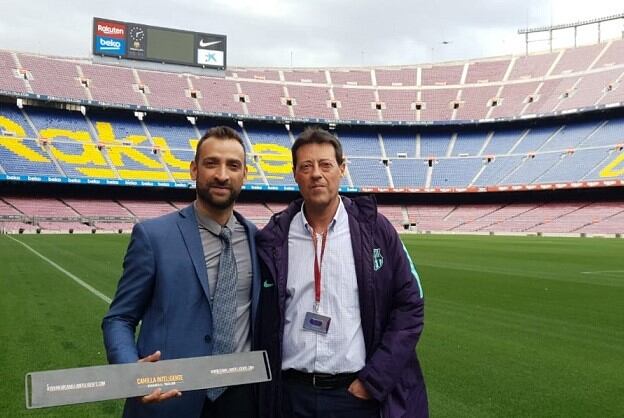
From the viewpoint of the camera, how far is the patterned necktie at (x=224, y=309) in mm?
2359

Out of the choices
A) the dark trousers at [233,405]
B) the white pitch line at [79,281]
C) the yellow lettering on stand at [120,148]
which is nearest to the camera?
the dark trousers at [233,405]

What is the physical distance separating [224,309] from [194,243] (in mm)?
315

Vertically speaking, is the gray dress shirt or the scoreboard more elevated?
the scoreboard

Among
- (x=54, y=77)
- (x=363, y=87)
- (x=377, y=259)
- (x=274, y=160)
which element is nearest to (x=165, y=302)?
(x=377, y=259)

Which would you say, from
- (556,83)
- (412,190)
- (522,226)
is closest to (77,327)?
(522,226)

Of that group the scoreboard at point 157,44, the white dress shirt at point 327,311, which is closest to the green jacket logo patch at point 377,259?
the white dress shirt at point 327,311

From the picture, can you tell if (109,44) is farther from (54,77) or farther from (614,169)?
(614,169)

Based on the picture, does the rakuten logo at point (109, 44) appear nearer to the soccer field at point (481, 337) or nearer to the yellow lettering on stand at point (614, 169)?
A: the soccer field at point (481, 337)

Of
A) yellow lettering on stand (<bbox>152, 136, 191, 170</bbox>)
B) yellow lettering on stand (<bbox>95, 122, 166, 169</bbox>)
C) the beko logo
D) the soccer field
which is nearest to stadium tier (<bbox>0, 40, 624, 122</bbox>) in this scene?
the beko logo

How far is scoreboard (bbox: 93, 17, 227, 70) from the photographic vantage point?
5353 centimetres

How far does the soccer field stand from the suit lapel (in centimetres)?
287

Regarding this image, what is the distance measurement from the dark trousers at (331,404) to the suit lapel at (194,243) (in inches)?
26.2

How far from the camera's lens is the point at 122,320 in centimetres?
233

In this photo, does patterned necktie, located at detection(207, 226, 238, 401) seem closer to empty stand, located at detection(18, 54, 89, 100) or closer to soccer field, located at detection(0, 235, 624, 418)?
soccer field, located at detection(0, 235, 624, 418)
